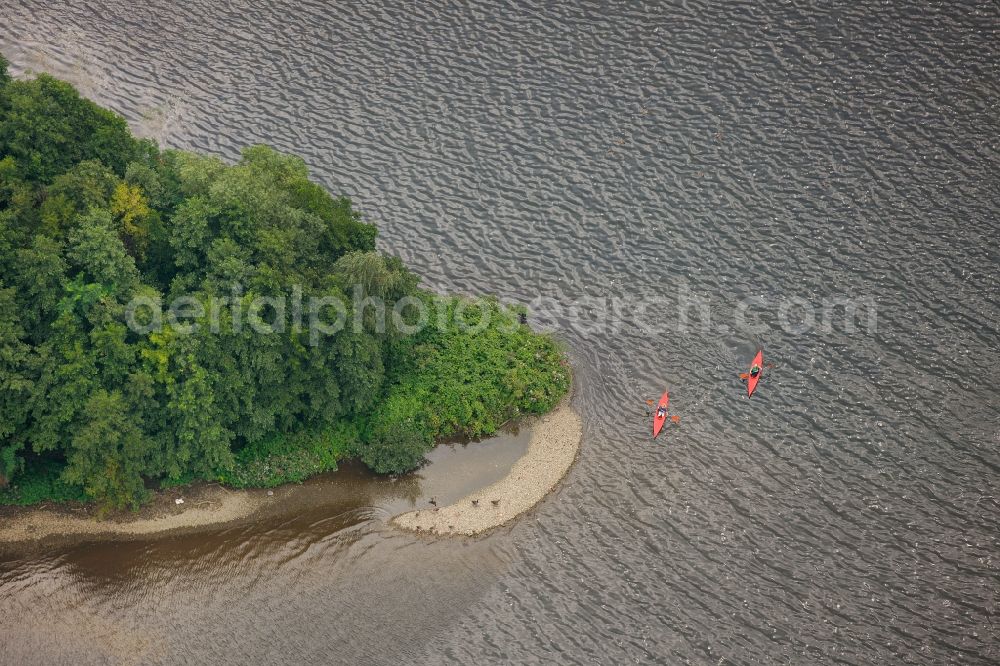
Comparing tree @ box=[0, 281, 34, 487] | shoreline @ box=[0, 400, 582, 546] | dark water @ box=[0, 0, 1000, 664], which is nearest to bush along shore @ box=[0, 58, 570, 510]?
tree @ box=[0, 281, 34, 487]

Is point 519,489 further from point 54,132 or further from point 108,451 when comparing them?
point 54,132

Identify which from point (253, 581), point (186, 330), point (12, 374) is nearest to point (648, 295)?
point (186, 330)

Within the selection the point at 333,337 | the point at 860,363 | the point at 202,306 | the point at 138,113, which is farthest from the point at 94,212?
Answer: the point at 860,363

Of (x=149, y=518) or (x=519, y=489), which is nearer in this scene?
(x=149, y=518)

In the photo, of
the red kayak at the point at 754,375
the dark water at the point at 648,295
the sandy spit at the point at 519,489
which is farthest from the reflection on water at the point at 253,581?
the red kayak at the point at 754,375

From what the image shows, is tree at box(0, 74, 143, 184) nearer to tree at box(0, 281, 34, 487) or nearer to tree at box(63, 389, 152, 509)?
tree at box(0, 281, 34, 487)
